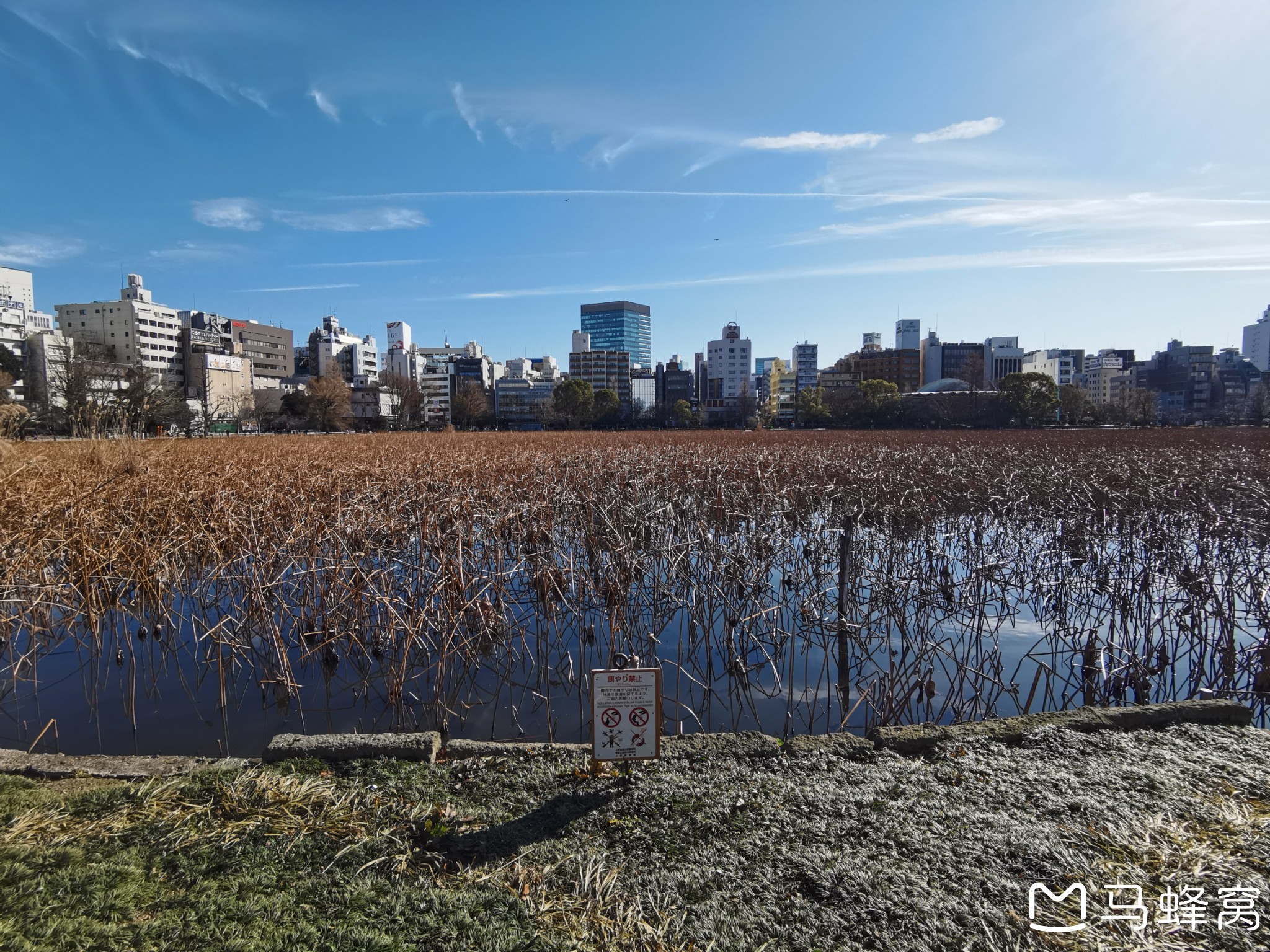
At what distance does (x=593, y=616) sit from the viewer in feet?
23.3

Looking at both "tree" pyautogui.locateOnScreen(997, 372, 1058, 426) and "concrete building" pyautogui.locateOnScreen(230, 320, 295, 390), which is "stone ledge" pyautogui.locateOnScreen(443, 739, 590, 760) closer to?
A: "tree" pyautogui.locateOnScreen(997, 372, 1058, 426)

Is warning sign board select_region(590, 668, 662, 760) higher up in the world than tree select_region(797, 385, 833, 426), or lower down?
lower down

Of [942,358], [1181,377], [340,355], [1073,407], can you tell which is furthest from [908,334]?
[340,355]

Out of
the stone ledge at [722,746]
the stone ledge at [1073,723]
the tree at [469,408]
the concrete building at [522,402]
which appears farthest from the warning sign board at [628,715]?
the tree at [469,408]

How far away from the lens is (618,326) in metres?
169

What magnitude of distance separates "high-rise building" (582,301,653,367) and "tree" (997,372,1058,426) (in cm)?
11744

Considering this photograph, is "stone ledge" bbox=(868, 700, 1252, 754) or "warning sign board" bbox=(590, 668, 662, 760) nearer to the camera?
"warning sign board" bbox=(590, 668, 662, 760)

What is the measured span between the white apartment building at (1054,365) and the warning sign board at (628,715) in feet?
452

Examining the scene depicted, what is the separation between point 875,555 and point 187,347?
98.1 m

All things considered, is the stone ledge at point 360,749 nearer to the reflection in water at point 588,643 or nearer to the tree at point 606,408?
the reflection in water at point 588,643

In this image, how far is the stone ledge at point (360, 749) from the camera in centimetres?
308

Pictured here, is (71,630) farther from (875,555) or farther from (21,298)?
(21,298)

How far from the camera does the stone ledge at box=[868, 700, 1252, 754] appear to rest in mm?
3197

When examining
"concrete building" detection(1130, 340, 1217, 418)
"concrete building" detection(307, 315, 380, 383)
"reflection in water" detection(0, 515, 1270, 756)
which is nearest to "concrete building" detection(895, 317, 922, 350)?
"concrete building" detection(1130, 340, 1217, 418)
